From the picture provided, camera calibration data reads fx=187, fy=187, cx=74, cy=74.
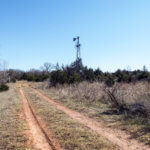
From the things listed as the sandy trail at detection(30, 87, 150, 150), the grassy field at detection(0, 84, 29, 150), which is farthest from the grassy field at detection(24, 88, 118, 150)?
the grassy field at detection(0, 84, 29, 150)

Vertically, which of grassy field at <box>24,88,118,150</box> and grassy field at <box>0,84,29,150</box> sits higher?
grassy field at <box>24,88,118,150</box>

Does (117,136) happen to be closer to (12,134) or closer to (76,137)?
(76,137)

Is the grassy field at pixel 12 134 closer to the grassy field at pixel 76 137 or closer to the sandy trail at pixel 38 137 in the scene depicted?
the sandy trail at pixel 38 137

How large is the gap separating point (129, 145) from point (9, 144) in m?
3.28

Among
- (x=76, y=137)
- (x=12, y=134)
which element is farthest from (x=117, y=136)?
(x=12, y=134)

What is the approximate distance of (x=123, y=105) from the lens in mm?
9609

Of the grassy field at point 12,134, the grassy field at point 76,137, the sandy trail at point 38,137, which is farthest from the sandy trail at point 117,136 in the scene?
the grassy field at point 12,134

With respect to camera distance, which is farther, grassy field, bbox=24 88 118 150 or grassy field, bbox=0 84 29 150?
grassy field, bbox=0 84 29 150

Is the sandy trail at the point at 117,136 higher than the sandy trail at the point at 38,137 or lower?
higher

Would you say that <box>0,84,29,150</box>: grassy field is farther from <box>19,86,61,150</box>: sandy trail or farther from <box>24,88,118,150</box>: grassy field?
<box>24,88,118,150</box>: grassy field

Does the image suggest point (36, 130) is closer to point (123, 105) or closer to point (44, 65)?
point (123, 105)

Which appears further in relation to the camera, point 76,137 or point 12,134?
point 12,134

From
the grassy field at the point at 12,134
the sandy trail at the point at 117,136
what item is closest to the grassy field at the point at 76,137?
the sandy trail at the point at 117,136

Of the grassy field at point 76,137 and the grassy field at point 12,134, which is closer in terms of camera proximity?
the grassy field at point 76,137
